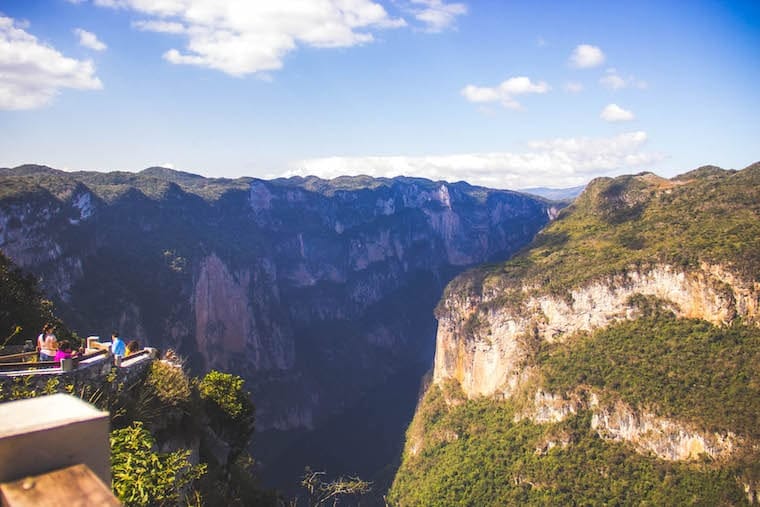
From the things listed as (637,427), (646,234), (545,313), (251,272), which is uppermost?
(646,234)

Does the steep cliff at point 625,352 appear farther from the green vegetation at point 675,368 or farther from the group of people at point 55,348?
the group of people at point 55,348

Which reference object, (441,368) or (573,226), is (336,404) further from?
(573,226)

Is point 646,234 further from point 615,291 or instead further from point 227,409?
point 227,409

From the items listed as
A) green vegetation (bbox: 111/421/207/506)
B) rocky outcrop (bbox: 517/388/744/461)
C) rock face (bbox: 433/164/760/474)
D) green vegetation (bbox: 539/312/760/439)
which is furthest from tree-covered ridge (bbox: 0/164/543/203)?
green vegetation (bbox: 111/421/207/506)

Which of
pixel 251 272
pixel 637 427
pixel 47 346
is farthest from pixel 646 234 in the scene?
pixel 251 272

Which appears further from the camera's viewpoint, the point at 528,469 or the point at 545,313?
the point at 545,313

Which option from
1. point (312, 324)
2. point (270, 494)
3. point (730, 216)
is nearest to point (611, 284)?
point (730, 216)

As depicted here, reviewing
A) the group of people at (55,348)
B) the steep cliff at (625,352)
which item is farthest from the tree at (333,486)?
the steep cliff at (625,352)
